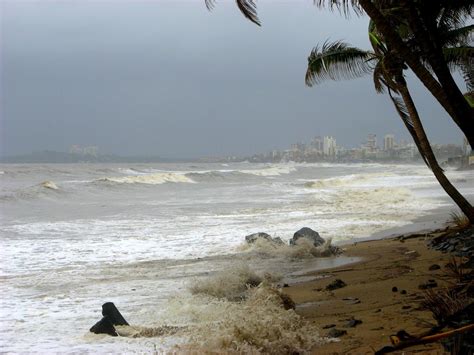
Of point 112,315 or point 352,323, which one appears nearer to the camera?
point 352,323

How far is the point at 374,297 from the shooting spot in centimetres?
640

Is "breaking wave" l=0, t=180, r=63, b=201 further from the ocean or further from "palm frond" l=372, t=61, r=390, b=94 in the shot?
"palm frond" l=372, t=61, r=390, b=94

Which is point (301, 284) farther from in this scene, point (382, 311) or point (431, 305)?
point (431, 305)

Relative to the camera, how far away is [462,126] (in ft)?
21.1

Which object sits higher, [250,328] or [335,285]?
[250,328]

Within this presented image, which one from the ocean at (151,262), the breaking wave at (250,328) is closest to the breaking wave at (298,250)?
the ocean at (151,262)

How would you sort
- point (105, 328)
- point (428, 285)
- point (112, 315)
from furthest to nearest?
point (428, 285) < point (112, 315) < point (105, 328)

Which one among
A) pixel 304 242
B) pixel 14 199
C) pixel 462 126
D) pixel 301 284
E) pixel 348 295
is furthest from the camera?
pixel 14 199

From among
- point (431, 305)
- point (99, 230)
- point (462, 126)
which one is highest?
point (462, 126)

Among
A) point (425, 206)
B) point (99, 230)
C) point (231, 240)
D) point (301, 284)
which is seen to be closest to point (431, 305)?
point (301, 284)

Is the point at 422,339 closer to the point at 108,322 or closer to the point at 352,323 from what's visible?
the point at 352,323

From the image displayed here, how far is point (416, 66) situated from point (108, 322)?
454 cm

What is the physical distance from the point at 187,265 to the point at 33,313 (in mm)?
3927

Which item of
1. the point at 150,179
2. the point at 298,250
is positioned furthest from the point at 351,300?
the point at 150,179
